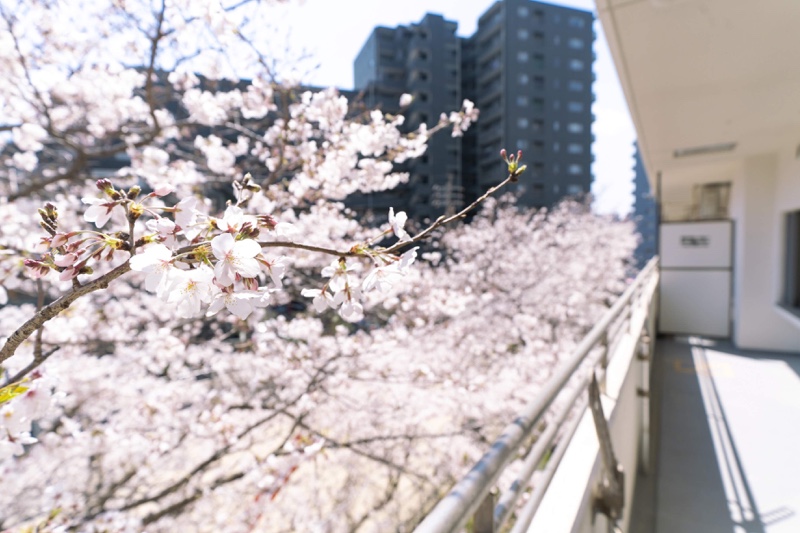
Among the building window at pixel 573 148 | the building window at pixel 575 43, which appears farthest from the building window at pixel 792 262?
the building window at pixel 575 43

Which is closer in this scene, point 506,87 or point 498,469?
point 498,469

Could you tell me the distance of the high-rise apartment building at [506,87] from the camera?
21.9 metres

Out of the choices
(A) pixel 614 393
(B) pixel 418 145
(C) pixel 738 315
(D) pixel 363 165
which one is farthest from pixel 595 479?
(C) pixel 738 315

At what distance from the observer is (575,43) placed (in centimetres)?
2353

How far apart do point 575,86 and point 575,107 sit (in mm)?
1235

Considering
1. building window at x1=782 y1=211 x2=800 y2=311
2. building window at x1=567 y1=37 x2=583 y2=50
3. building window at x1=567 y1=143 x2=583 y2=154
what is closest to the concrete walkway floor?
building window at x1=782 y1=211 x2=800 y2=311

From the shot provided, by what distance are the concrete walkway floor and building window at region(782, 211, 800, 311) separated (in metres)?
0.91

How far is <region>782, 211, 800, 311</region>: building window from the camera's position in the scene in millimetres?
5031

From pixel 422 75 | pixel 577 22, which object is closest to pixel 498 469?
pixel 422 75

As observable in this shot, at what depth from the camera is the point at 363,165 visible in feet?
10.1

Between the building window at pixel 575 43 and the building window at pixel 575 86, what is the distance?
210cm

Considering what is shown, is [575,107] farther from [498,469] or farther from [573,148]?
[498,469]

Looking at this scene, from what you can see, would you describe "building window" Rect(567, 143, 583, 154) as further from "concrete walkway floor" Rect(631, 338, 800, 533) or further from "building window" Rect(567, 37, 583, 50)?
"concrete walkway floor" Rect(631, 338, 800, 533)

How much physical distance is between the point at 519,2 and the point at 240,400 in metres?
25.4
